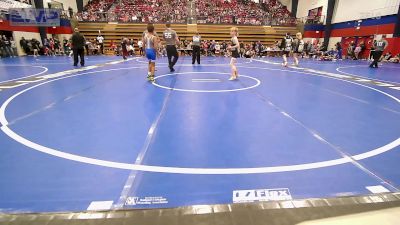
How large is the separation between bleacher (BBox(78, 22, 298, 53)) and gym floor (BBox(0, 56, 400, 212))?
68.9ft

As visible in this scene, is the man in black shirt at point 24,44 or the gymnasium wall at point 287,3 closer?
the man in black shirt at point 24,44

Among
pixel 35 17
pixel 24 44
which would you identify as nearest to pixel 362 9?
pixel 35 17

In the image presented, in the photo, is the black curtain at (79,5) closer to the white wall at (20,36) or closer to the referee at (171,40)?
the white wall at (20,36)

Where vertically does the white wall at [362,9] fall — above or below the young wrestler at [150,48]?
above

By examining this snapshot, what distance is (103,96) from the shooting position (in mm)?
6551

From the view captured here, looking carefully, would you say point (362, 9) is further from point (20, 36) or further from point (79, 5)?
point (79, 5)

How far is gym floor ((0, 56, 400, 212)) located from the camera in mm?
2566

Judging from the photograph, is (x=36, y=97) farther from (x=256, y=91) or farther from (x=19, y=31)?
(x=19, y=31)

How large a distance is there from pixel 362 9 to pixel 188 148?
25.9 meters

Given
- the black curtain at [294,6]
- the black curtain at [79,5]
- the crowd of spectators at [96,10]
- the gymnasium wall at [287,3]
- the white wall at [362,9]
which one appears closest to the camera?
the white wall at [362,9]

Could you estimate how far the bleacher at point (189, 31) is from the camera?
26.2 metres

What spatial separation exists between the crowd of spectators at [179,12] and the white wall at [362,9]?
16.2 feet

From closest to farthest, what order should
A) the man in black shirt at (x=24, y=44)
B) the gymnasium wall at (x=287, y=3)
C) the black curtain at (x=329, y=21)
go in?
the man in black shirt at (x=24, y=44) → the black curtain at (x=329, y=21) → the gymnasium wall at (x=287, y=3)

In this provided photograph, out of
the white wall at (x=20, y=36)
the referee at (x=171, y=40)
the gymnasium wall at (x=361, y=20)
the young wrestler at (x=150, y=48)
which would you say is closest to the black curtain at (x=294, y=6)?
the gymnasium wall at (x=361, y=20)
